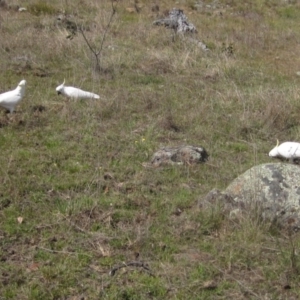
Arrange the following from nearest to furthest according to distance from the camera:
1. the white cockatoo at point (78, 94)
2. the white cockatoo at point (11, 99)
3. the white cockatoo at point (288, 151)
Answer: the white cockatoo at point (288, 151) < the white cockatoo at point (11, 99) < the white cockatoo at point (78, 94)

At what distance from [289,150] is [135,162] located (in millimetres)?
1525

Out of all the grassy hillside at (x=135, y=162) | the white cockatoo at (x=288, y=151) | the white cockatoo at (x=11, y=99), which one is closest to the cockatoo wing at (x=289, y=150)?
the white cockatoo at (x=288, y=151)

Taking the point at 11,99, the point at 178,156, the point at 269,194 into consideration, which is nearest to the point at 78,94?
the point at 11,99

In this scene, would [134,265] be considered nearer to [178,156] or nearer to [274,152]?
[178,156]

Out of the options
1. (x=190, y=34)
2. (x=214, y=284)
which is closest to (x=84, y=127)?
(x=214, y=284)

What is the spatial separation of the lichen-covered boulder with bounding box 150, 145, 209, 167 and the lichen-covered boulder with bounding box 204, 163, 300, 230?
3.21ft

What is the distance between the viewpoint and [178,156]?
19.3 feet

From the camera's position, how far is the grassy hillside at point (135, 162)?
13.2 feet

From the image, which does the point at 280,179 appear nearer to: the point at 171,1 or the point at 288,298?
the point at 288,298

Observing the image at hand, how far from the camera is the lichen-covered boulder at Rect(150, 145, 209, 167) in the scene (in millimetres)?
5785

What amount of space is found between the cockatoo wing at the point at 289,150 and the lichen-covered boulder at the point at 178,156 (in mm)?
769

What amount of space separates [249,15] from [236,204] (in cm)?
1239

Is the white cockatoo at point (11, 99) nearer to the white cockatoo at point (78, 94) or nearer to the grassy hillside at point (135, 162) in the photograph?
the grassy hillside at point (135, 162)

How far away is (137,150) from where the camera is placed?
6148 mm
